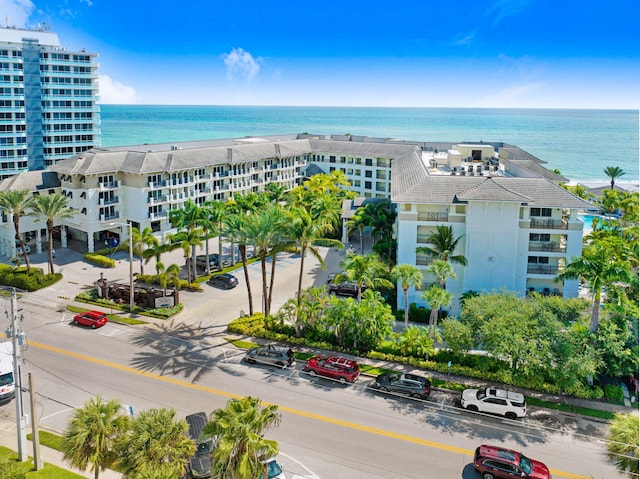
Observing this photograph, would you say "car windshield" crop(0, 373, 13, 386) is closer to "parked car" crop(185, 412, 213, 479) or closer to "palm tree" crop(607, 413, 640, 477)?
"parked car" crop(185, 412, 213, 479)

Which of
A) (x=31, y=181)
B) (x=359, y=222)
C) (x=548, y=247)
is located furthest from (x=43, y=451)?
(x=31, y=181)

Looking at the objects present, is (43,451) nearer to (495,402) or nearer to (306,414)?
(306,414)

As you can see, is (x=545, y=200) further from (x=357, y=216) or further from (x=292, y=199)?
(x=292, y=199)

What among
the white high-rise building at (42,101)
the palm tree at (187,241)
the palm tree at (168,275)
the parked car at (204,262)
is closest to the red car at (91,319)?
the palm tree at (168,275)

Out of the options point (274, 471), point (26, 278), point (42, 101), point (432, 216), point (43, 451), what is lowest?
point (43, 451)

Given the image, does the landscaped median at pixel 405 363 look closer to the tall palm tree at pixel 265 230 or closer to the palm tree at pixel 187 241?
the tall palm tree at pixel 265 230

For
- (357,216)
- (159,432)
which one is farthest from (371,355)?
(357,216)
